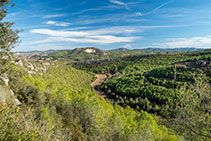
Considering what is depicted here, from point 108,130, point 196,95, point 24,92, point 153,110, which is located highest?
point 196,95

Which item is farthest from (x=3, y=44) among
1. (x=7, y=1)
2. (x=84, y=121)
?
(x=84, y=121)

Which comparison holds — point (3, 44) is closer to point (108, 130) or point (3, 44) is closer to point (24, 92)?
point (24, 92)

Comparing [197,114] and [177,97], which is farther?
[177,97]

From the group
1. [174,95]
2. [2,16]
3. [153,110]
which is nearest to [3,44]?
[2,16]

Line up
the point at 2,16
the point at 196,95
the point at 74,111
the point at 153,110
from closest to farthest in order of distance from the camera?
the point at 196,95
the point at 2,16
the point at 74,111
the point at 153,110

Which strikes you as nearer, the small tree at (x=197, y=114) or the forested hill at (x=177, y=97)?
the small tree at (x=197, y=114)

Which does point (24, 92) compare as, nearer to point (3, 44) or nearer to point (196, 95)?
point (3, 44)

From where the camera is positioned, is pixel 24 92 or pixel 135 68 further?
pixel 135 68

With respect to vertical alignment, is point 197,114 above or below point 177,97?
above

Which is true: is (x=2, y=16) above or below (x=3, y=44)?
above

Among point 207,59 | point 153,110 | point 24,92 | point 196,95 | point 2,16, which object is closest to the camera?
point 196,95

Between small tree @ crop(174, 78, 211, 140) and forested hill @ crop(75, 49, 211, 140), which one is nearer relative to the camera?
small tree @ crop(174, 78, 211, 140)
